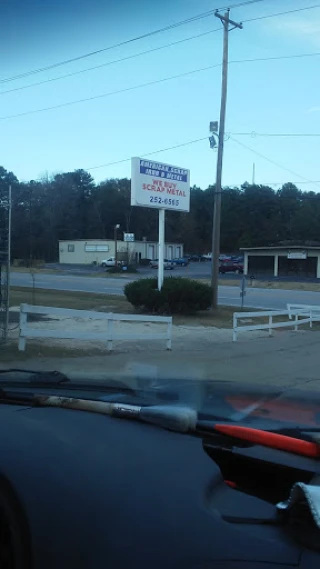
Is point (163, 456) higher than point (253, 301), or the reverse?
point (163, 456)

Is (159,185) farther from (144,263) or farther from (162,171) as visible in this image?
(144,263)

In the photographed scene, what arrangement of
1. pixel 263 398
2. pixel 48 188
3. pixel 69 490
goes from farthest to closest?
pixel 48 188
pixel 263 398
pixel 69 490

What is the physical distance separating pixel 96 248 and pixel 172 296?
65382 millimetres

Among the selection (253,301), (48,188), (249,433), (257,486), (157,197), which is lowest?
(253,301)

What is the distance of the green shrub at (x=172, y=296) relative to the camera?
21250mm

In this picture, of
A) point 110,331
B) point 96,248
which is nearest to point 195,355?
point 110,331

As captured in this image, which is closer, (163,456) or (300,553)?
(300,553)

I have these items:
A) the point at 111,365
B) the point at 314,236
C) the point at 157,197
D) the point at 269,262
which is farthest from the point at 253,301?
the point at 314,236

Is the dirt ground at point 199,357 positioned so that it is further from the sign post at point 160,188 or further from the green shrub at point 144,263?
the green shrub at point 144,263

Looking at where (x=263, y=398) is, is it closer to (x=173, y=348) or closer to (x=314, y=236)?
(x=173, y=348)

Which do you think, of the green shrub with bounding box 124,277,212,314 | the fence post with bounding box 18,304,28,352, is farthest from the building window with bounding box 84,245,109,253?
the fence post with bounding box 18,304,28,352

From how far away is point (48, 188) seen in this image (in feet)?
270

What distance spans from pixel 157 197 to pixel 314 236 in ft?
260

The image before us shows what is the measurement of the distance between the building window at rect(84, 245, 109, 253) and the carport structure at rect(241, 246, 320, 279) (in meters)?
23.8
